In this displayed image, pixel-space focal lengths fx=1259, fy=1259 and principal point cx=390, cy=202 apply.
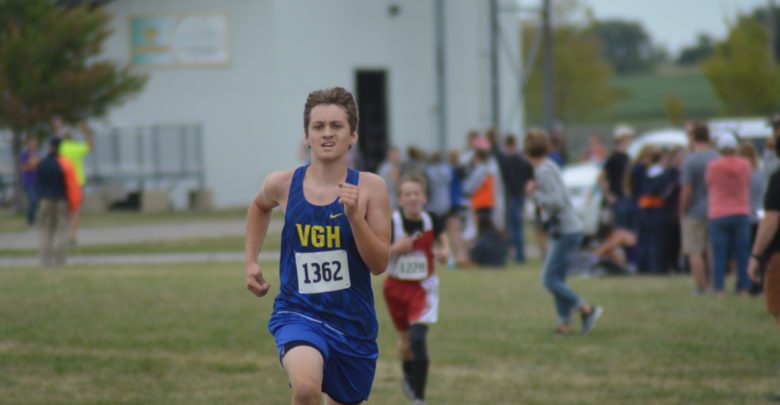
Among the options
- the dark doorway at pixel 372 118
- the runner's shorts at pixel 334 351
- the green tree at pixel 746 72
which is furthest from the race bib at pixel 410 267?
the green tree at pixel 746 72

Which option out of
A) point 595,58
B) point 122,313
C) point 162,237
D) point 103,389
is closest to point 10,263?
point 162,237

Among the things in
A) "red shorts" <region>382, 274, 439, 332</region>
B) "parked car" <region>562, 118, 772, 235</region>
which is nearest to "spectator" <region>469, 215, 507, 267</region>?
"parked car" <region>562, 118, 772, 235</region>

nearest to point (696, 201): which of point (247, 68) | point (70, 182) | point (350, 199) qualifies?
point (70, 182)

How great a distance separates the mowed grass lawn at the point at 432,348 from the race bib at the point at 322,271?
136 inches

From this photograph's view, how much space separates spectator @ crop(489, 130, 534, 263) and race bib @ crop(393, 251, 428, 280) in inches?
485

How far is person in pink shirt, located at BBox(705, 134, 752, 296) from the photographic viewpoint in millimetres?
15156

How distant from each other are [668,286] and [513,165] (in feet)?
15.8

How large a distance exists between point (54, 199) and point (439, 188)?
22.7ft

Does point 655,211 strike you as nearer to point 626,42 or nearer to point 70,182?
point 70,182

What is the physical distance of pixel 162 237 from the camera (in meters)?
27.0

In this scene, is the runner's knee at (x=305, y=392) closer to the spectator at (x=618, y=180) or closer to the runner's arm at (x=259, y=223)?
the runner's arm at (x=259, y=223)

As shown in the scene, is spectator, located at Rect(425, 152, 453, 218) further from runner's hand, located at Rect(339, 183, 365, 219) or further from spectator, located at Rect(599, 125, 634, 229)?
runner's hand, located at Rect(339, 183, 365, 219)

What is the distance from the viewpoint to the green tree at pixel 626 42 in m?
148

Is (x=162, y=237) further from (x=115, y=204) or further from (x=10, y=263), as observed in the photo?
(x=115, y=204)
